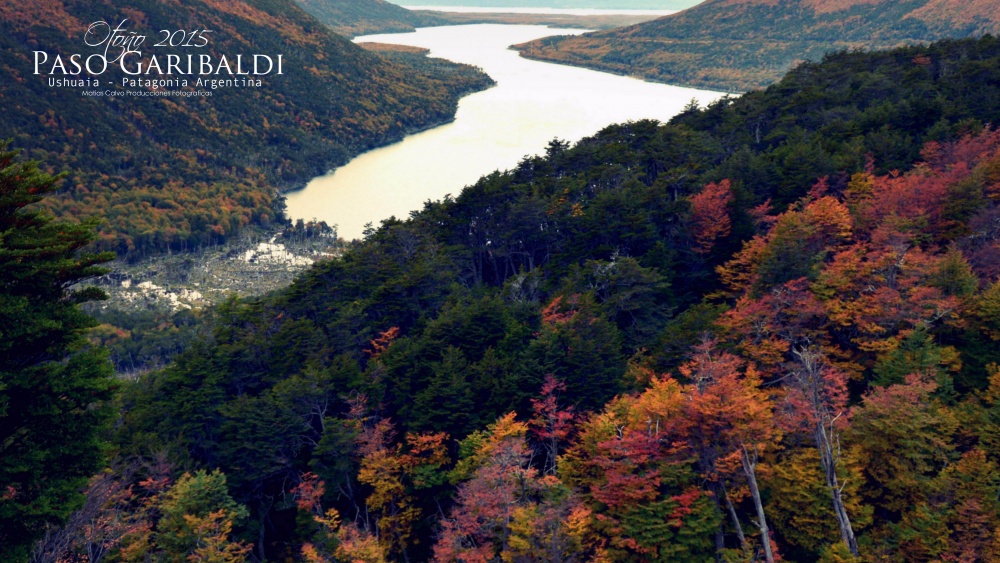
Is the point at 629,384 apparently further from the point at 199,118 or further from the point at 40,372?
the point at 199,118

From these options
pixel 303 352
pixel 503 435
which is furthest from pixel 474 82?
pixel 503 435

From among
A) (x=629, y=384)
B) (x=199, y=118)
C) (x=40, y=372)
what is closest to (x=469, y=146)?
(x=199, y=118)

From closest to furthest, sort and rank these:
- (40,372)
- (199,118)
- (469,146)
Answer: (40,372) → (469,146) → (199,118)

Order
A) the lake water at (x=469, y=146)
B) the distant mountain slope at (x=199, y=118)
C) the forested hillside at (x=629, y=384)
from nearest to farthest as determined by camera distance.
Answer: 1. the forested hillside at (x=629, y=384)
2. the lake water at (x=469, y=146)
3. the distant mountain slope at (x=199, y=118)

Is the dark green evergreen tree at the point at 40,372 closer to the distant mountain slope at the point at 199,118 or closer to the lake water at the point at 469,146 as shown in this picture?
the lake water at the point at 469,146

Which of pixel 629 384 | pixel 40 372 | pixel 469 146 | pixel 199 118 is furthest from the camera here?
pixel 199 118

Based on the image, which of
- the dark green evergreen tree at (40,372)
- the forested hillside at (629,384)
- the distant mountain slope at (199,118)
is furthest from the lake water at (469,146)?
the dark green evergreen tree at (40,372)
